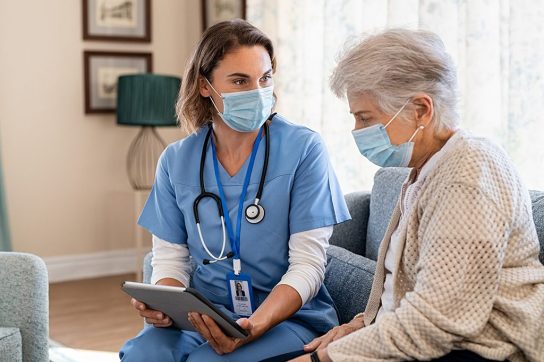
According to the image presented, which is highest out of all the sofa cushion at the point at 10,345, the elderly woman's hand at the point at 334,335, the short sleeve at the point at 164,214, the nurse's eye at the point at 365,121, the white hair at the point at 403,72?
the white hair at the point at 403,72

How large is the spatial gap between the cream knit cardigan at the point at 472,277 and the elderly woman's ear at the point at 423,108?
4.6 inches

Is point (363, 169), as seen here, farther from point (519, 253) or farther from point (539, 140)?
point (519, 253)

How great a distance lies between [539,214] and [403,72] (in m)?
0.50

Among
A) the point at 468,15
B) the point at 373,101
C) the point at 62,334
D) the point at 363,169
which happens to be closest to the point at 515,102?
the point at 468,15

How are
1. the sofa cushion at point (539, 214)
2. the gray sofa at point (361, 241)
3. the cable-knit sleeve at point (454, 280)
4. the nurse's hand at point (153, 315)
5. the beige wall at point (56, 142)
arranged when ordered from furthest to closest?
the beige wall at point (56, 142) → the gray sofa at point (361, 241) → the nurse's hand at point (153, 315) → the sofa cushion at point (539, 214) → the cable-knit sleeve at point (454, 280)

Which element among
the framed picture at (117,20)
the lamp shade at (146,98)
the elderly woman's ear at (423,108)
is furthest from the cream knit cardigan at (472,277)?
the framed picture at (117,20)

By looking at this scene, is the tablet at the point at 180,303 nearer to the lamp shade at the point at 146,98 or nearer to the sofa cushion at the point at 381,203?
the sofa cushion at the point at 381,203

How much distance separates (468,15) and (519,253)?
1578 mm

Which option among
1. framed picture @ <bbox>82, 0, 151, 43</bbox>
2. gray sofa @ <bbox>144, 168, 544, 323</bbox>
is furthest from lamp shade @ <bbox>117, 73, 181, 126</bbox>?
gray sofa @ <bbox>144, 168, 544, 323</bbox>

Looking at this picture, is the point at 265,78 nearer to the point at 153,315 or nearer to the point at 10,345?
the point at 153,315

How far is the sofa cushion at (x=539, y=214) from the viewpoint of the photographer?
1670mm

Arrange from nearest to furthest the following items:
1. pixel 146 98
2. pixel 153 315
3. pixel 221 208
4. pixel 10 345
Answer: pixel 153 315
pixel 221 208
pixel 10 345
pixel 146 98

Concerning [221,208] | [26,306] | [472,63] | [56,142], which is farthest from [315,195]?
[56,142]

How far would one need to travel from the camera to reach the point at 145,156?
4906 mm
